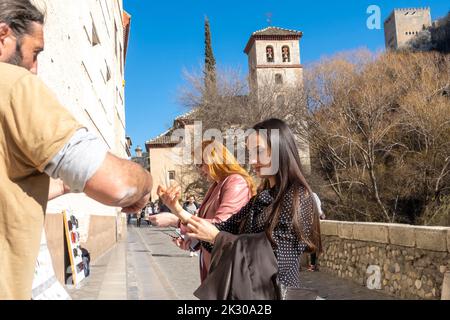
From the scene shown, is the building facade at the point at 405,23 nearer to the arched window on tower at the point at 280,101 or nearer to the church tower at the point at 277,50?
the church tower at the point at 277,50

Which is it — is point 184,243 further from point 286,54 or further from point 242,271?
point 286,54

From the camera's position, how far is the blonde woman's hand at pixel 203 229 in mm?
2346

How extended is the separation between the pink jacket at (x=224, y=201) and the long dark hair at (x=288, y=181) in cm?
68

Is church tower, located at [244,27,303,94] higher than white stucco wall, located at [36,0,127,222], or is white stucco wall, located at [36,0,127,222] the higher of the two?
church tower, located at [244,27,303,94]

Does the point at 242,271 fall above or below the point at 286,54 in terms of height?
below

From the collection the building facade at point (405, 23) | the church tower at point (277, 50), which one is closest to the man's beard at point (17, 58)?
the church tower at point (277, 50)

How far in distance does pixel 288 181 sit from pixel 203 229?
21.1 inches

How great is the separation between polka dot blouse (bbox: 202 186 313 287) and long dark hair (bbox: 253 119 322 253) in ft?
0.06

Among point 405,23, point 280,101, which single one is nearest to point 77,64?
point 280,101

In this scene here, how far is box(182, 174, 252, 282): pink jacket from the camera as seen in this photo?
3193 millimetres

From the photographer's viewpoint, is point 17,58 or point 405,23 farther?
point 405,23

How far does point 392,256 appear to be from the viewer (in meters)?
7.20

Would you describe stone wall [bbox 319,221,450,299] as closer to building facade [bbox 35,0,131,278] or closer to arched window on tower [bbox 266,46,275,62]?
building facade [bbox 35,0,131,278]

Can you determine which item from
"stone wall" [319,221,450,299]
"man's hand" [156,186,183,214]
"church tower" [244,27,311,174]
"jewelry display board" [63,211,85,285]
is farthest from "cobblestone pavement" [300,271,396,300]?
"church tower" [244,27,311,174]
